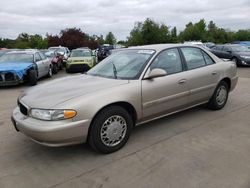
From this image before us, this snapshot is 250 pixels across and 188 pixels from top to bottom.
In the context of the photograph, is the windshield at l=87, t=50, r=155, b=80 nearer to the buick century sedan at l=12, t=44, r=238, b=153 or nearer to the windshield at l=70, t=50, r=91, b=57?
the buick century sedan at l=12, t=44, r=238, b=153

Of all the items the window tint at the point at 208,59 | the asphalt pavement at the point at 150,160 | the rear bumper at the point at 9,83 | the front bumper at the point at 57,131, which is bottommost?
the asphalt pavement at the point at 150,160

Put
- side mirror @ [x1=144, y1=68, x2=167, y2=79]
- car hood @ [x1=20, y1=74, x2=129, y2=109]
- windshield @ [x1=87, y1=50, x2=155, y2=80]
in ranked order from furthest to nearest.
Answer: windshield @ [x1=87, y1=50, x2=155, y2=80], side mirror @ [x1=144, y1=68, x2=167, y2=79], car hood @ [x1=20, y1=74, x2=129, y2=109]

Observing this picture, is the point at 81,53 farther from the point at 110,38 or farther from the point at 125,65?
the point at 110,38

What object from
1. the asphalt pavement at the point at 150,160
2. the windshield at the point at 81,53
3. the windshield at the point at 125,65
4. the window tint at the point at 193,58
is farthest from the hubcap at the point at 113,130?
the windshield at the point at 81,53

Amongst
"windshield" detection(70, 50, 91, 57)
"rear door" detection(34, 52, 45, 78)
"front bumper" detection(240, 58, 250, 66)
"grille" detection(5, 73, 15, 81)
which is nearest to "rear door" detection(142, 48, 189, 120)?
"grille" detection(5, 73, 15, 81)

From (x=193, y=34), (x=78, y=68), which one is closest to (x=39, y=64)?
(x=78, y=68)

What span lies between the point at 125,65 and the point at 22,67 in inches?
274

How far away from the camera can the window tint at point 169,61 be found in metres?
4.75

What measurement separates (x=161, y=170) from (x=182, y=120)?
79.6 inches

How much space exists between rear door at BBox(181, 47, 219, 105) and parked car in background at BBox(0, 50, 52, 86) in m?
7.00

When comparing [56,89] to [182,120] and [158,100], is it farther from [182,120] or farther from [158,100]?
[182,120]

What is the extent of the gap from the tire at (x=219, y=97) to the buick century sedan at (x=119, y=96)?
2 centimetres

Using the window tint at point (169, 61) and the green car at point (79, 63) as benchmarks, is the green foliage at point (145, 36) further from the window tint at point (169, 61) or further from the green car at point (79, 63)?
the window tint at point (169, 61)

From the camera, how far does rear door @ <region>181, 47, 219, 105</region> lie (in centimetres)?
518
